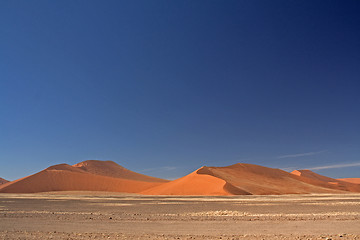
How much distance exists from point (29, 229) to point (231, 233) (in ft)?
26.9

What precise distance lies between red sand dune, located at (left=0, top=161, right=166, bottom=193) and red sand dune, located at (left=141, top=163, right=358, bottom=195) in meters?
15.4

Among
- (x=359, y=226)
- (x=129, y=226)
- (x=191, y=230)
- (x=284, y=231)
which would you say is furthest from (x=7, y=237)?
(x=359, y=226)

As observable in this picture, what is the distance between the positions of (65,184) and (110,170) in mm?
30547

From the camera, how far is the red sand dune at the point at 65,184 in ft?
262

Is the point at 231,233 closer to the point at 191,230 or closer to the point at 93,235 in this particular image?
the point at 191,230

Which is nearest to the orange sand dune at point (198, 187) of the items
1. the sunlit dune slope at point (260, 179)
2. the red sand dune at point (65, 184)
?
the sunlit dune slope at point (260, 179)

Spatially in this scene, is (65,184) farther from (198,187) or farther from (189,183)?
(198,187)

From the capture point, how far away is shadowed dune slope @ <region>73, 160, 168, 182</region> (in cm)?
10888

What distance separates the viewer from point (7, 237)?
32.0ft

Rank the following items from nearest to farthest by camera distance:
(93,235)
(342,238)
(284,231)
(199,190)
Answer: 1. (342,238)
2. (93,235)
3. (284,231)
4. (199,190)

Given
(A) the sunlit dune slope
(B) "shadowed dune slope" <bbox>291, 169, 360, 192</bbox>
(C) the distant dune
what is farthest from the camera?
(B) "shadowed dune slope" <bbox>291, 169, 360, 192</bbox>

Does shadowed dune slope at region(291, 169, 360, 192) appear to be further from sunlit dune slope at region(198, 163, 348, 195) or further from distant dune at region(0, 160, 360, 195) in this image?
sunlit dune slope at region(198, 163, 348, 195)

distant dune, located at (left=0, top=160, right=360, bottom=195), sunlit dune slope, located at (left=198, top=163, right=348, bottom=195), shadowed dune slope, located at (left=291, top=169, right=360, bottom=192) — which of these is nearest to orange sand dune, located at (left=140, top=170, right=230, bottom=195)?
distant dune, located at (left=0, top=160, right=360, bottom=195)

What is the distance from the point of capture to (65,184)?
274 ft
